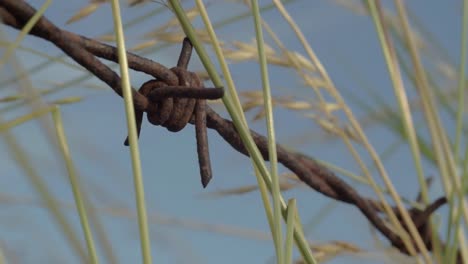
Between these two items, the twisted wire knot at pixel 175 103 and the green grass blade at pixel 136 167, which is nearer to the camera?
the green grass blade at pixel 136 167

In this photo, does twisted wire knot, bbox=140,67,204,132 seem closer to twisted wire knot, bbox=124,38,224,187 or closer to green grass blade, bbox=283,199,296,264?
twisted wire knot, bbox=124,38,224,187

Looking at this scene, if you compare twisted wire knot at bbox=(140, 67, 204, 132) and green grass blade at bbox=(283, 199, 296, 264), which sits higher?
twisted wire knot at bbox=(140, 67, 204, 132)

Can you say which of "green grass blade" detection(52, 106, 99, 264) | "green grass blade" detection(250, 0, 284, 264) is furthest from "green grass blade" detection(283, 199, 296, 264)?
"green grass blade" detection(52, 106, 99, 264)

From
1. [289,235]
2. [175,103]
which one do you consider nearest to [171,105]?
[175,103]

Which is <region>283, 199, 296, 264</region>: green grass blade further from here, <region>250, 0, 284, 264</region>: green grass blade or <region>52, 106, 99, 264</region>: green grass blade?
<region>52, 106, 99, 264</region>: green grass blade

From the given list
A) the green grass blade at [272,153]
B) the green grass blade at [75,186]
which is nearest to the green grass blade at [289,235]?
the green grass blade at [272,153]

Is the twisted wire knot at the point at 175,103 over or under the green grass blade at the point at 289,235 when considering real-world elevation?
over

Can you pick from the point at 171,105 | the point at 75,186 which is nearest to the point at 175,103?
the point at 171,105

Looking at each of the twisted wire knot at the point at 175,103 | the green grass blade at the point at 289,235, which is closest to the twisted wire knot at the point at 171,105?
the twisted wire knot at the point at 175,103

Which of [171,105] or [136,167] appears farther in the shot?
[171,105]

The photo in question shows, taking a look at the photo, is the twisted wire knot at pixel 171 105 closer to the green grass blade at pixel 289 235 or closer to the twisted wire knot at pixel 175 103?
the twisted wire knot at pixel 175 103

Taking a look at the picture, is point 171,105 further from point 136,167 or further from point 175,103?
point 136,167

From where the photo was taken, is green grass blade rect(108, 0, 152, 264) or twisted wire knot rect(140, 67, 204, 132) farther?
twisted wire knot rect(140, 67, 204, 132)
